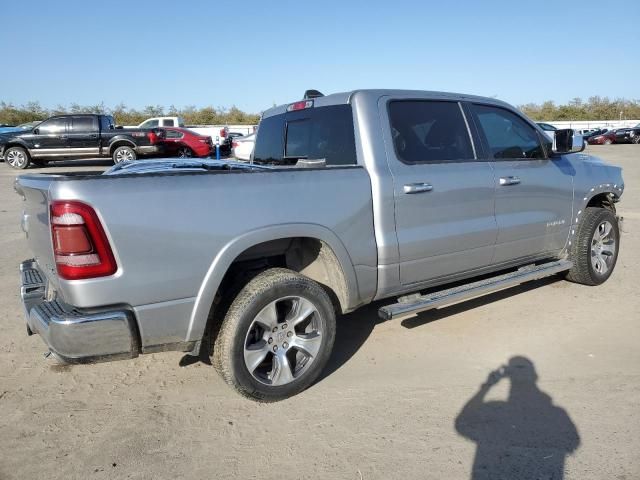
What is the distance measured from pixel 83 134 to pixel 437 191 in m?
16.6

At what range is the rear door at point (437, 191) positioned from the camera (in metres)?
3.59

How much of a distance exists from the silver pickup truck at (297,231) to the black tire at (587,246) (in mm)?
167

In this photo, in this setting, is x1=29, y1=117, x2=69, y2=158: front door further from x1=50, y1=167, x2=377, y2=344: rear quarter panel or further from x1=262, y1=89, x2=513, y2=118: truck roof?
x1=50, y1=167, x2=377, y2=344: rear quarter panel

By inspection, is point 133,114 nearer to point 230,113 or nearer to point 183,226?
point 230,113

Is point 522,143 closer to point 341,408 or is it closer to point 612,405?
point 612,405

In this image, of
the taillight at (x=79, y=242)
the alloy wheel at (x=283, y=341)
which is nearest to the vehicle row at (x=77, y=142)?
the alloy wheel at (x=283, y=341)

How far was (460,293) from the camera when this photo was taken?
3.91 metres

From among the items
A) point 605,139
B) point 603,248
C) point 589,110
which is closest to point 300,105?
point 603,248

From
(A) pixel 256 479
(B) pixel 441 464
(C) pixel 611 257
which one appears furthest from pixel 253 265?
(C) pixel 611 257

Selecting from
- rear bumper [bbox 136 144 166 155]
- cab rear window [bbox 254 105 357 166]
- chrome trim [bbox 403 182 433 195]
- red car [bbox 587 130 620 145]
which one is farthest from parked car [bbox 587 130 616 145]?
chrome trim [bbox 403 182 433 195]

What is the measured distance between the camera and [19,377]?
139 inches

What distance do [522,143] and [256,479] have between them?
3.60 m

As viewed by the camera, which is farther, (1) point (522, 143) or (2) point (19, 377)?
(1) point (522, 143)

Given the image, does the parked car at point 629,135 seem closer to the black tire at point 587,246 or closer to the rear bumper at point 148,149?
the rear bumper at point 148,149
